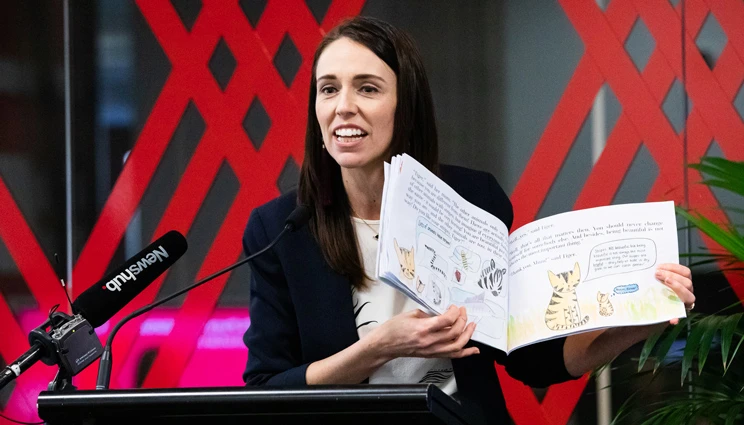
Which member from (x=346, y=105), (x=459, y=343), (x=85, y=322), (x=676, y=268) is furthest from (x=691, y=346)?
(x=85, y=322)

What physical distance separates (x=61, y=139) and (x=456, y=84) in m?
1.35

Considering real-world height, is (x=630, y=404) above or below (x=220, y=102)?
below

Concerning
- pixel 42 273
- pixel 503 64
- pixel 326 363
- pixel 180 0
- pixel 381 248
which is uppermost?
pixel 180 0

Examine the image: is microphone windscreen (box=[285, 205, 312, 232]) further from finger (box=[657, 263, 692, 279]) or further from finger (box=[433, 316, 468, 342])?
finger (box=[657, 263, 692, 279])

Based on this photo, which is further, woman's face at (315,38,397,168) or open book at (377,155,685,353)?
woman's face at (315,38,397,168)

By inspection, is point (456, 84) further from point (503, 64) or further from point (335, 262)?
point (335, 262)

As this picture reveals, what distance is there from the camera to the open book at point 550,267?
1.51 metres

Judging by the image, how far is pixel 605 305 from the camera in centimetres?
154

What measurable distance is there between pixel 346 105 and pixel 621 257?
1.93 feet

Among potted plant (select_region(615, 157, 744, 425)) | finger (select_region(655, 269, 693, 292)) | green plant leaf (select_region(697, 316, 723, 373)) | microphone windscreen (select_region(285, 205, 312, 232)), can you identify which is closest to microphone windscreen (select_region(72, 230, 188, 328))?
microphone windscreen (select_region(285, 205, 312, 232))

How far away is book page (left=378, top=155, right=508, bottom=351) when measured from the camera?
54.3 inches

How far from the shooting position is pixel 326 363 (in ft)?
5.44

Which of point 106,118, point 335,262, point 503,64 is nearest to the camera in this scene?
point 335,262

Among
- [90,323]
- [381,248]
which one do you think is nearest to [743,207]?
[381,248]
